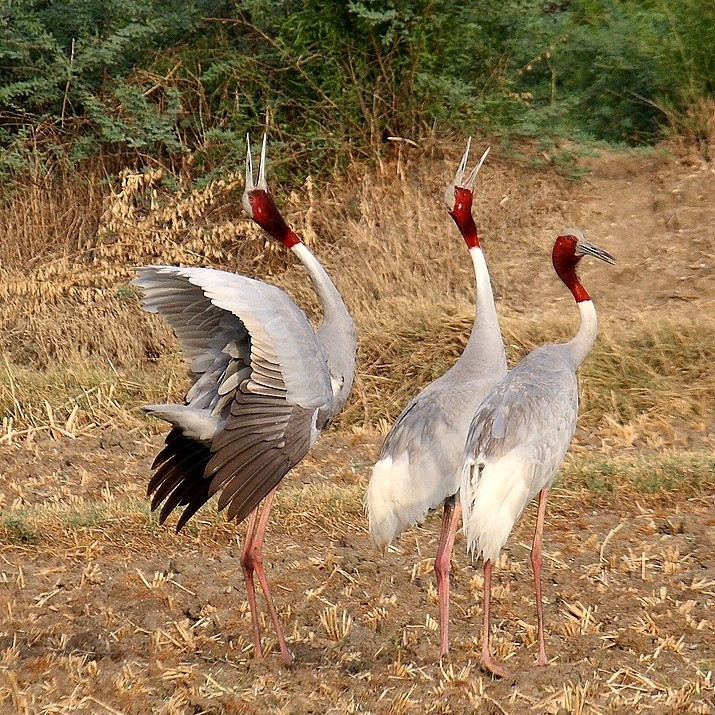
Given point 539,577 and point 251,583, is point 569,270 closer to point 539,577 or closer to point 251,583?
point 539,577

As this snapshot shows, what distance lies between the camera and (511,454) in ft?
13.3

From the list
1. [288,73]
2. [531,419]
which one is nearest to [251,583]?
[531,419]

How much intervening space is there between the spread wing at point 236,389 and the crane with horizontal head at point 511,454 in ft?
2.12

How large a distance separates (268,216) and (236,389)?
109 centimetres

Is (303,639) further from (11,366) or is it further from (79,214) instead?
(79,214)

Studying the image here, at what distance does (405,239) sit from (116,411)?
322 centimetres

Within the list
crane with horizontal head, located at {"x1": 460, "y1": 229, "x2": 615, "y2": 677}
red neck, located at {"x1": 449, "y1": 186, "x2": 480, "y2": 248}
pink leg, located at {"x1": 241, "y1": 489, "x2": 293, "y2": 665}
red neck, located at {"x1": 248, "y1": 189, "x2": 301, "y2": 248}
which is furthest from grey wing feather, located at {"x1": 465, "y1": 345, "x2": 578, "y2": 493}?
red neck, located at {"x1": 248, "y1": 189, "x2": 301, "y2": 248}

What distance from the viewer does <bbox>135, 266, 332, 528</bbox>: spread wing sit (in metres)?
4.21

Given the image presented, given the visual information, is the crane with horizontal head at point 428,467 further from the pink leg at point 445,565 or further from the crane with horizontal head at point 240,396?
the crane with horizontal head at point 240,396

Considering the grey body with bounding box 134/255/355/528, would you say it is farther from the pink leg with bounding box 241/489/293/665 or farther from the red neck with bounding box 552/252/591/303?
the red neck with bounding box 552/252/591/303

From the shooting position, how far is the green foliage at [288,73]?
34.8 feet

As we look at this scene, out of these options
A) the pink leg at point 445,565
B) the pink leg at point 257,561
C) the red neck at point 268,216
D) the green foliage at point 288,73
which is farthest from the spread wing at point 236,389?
the green foliage at point 288,73

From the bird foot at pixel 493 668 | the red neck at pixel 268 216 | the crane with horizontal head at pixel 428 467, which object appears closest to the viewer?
the bird foot at pixel 493 668

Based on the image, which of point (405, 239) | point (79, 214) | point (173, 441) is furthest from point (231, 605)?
point (79, 214)
